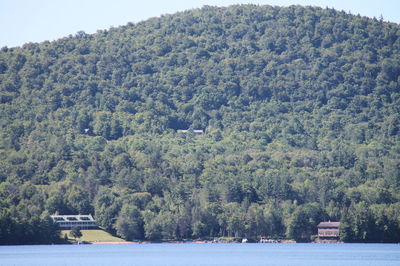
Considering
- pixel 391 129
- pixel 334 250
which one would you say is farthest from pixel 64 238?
pixel 391 129

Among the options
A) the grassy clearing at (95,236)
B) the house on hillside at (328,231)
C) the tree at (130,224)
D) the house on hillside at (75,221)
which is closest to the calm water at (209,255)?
the tree at (130,224)

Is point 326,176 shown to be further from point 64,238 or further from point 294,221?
point 64,238

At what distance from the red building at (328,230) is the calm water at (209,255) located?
7.03m

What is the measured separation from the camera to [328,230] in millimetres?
128125

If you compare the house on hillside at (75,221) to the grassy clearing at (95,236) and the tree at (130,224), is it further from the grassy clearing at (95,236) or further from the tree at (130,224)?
the tree at (130,224)

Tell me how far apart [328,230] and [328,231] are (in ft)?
0.42

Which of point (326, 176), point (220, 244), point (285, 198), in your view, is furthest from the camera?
point (326, 176)

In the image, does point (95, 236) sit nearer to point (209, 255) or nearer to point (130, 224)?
point (130, 224)

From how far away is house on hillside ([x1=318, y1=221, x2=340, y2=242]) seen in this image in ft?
419

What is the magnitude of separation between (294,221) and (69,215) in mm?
31844

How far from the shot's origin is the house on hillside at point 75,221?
134 metres

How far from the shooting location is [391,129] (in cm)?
19488

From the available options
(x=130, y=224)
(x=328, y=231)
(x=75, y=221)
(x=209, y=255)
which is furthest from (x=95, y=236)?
(x=209, y=255)

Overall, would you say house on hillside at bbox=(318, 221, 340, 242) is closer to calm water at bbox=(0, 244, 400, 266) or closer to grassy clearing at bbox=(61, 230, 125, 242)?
calm water at bbox=(0, 244, 400, 266)
